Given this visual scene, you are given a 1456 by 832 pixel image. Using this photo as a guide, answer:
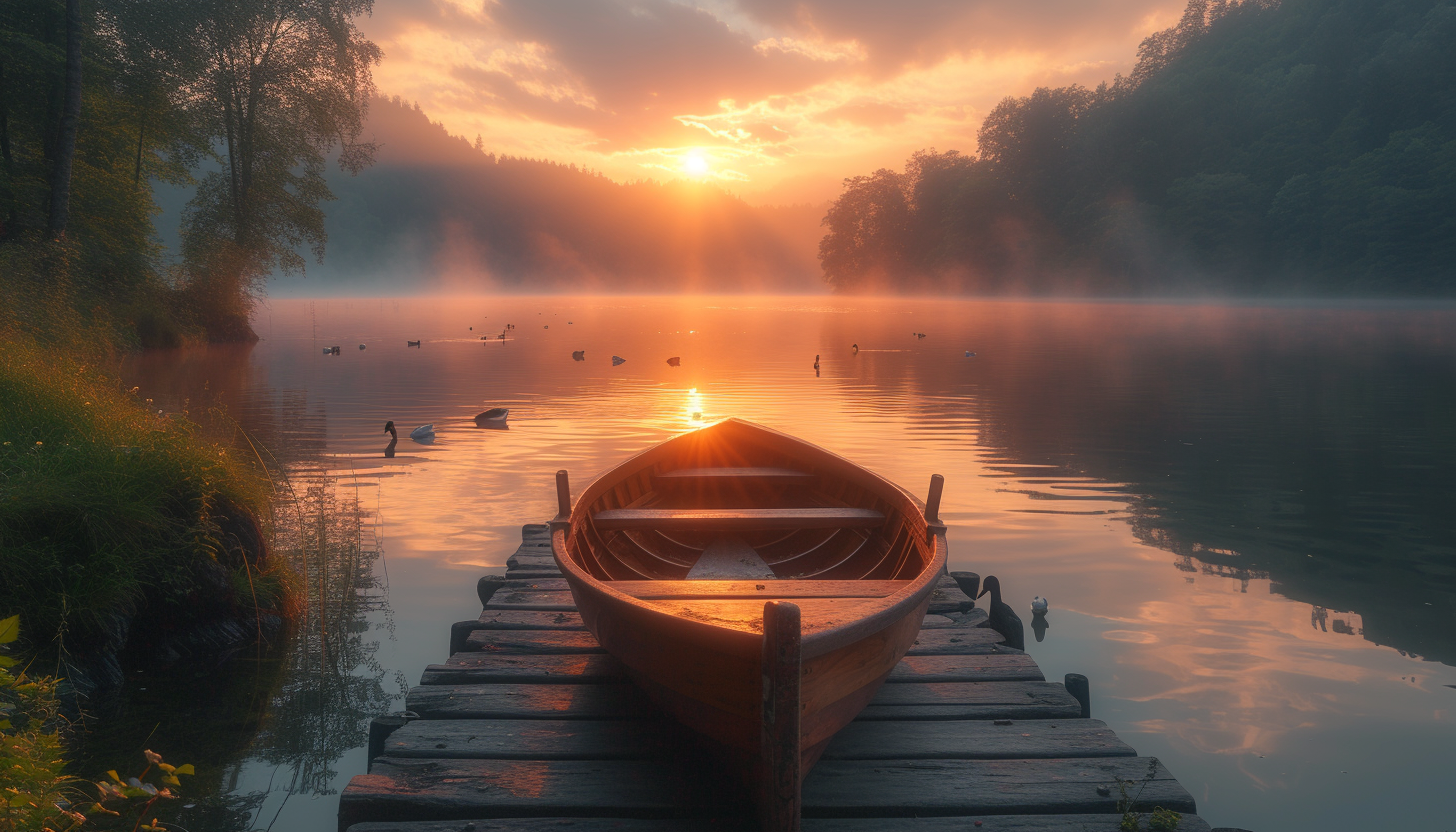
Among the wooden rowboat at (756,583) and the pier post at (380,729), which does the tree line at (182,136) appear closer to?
the wooden rowboat at (756,583)

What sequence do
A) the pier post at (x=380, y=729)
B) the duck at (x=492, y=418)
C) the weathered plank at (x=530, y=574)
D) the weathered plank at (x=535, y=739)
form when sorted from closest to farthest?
the weathered plank at (x=535, y=739)
the pier post at (x=380, y=729)
the weathered plank at (x=530, y=574)
the duck at (x=492, y=418)

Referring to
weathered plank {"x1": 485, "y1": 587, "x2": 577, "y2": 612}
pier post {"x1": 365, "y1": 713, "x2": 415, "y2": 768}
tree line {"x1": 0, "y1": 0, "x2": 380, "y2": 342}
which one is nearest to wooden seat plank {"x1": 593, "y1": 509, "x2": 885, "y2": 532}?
weathered plank {"x1": 485, "y1": 587, "x2": 577, "y2": 612}

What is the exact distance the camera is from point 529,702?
498cm

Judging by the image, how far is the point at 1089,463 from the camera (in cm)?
1522

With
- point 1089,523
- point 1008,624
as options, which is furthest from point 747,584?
point 1089,523

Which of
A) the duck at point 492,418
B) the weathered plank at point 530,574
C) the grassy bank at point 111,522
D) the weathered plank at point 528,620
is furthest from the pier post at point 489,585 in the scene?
the duck at point 492,418

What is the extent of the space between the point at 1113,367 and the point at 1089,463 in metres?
17.1

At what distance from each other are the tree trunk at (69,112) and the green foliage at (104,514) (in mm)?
14784

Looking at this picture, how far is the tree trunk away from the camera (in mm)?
18906

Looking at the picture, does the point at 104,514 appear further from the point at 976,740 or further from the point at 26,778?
the point at 976,740

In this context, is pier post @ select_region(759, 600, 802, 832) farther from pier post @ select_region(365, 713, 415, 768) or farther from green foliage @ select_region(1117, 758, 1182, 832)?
pier post @ select_region(365, 713, 415, 768)

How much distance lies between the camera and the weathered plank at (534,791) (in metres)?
3.94

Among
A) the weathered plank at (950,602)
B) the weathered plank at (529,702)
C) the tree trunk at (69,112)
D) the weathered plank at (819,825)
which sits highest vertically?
the tree trunk at (69,112)

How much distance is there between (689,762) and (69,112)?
904 inches
